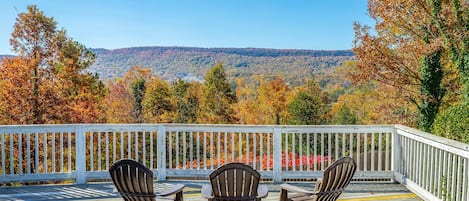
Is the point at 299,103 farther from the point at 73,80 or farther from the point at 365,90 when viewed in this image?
the point at 73,80

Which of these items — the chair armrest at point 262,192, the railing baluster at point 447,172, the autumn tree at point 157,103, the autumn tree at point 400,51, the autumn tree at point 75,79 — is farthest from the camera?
the autumn tree at point 157,103

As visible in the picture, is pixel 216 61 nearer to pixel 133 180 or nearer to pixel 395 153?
pixel 395 153

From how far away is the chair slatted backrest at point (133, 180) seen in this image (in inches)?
140

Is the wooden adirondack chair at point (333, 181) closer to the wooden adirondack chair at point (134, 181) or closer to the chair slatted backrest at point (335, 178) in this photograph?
the chair slatted backrest at point (335, 178)

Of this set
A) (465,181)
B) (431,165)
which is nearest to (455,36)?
(431,165)

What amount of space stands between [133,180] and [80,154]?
2.74 metres

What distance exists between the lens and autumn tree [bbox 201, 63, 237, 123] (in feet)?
87.7

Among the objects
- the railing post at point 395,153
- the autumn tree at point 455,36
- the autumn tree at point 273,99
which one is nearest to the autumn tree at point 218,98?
the autumn tree at point 273,99

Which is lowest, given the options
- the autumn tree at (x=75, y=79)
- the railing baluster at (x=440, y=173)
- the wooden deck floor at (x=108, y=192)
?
the wooden deck floor at (x=108, y=192)

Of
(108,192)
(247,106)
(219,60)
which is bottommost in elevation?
(108,192)

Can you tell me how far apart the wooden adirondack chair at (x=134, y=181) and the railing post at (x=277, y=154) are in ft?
8.54

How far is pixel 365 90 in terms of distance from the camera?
782 inches

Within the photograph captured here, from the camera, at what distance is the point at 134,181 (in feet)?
11.7

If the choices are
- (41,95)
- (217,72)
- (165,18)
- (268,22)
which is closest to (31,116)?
(41,95)
